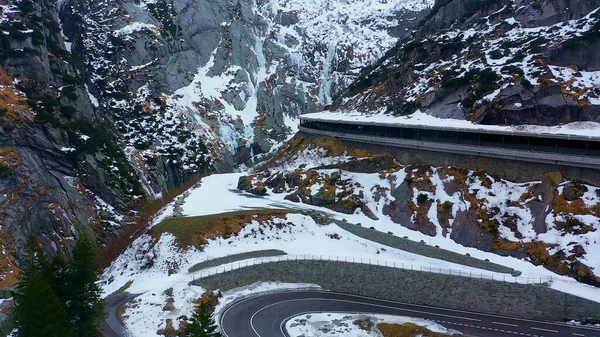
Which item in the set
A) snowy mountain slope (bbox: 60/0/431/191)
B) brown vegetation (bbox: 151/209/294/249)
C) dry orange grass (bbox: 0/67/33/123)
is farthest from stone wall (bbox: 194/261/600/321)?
snowy mountain slope (bbox: 60/0/431/191)

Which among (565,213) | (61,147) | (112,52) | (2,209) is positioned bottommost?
(565,213)

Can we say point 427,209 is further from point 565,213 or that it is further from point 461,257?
point 565,213

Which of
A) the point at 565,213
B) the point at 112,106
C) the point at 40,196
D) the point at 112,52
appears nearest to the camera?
the point at 565,213

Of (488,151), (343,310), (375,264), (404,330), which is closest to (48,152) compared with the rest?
(343,310)

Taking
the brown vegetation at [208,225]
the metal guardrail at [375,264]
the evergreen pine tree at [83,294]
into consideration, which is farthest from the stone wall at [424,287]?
the evergreen pine tree at [83,294]

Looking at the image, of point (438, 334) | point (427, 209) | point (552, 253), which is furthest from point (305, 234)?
point (552, 253)

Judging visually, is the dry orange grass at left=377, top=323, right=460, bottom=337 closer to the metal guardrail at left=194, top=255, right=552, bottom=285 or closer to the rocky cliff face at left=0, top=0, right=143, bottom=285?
the metal guardrail at left=194, top=255, right=552, bottom=285
